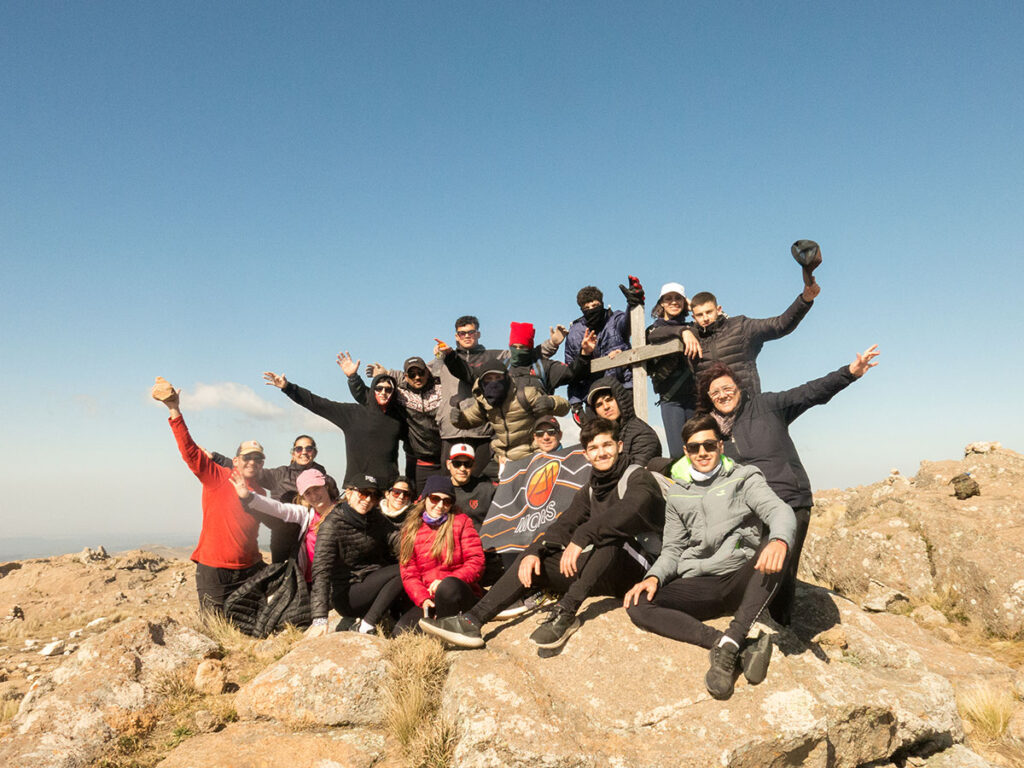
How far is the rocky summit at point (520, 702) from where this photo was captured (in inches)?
182

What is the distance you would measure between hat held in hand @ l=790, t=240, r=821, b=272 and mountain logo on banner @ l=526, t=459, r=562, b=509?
3.53 m

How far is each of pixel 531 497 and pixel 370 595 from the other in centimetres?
219

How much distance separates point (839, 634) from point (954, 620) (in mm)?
5281

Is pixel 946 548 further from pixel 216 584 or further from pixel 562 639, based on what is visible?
pixel 216 584

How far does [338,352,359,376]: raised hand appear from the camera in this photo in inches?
367

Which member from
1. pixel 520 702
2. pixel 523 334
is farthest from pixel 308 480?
pixel 520 702

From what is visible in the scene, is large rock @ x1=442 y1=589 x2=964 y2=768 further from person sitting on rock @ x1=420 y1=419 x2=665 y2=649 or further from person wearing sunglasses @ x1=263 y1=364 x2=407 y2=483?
person wearing sunglasses @ x1=263 y1=364 x2=407 y2=483

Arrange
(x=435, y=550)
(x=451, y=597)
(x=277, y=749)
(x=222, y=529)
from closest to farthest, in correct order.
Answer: (x=277, y=749) < (x=451, y=597) < (x=435, y=550) < (x=222, y=529)

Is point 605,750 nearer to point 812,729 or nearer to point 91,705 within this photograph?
point 812,729

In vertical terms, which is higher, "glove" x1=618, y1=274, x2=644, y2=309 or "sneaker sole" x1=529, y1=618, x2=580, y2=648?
"glove" x1=618, y1=274, x2=644, y2=309

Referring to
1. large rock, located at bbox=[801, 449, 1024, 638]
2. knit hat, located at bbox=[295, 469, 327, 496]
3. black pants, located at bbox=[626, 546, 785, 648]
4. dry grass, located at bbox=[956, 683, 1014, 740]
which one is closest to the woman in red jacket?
black pants, located at bbox=[626, 546, 785, 648]

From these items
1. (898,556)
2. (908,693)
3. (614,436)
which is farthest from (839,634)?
(898,556)

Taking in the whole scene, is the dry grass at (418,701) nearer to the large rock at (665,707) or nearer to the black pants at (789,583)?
the large rock at (665,707)

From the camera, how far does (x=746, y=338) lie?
23.8ft
